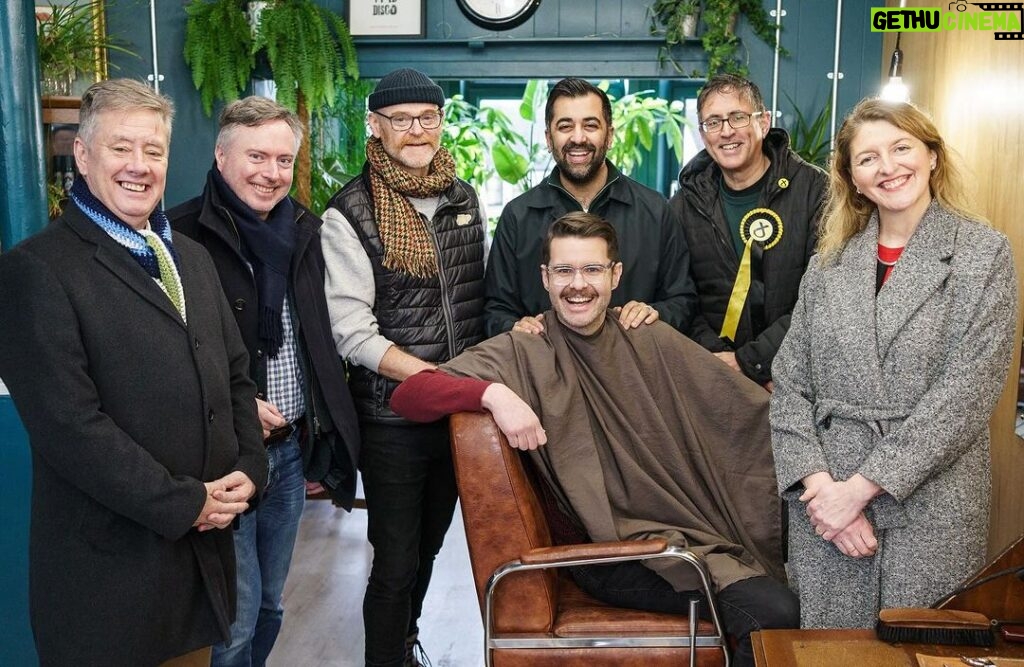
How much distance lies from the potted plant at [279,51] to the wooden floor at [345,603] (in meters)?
1.68

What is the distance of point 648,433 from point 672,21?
274 cm

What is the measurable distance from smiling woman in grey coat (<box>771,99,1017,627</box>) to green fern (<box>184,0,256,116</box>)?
11.0ft

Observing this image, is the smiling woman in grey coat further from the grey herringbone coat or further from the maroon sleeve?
the maroon sleeve

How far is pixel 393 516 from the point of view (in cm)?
271

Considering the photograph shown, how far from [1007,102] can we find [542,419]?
1.68 metres

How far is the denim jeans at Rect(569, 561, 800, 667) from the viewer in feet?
7.25

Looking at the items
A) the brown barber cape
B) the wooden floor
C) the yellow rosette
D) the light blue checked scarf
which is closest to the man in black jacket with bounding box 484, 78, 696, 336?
the yellow rosette

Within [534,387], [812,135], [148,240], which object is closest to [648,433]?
[534,387]

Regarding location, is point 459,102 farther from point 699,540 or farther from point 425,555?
point 699,540

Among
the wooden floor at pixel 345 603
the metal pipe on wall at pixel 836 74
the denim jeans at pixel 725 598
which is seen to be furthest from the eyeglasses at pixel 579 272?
the metal pipe on wall at pixel 836 74

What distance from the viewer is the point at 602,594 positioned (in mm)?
2385

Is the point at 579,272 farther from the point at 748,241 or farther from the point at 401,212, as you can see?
the point at 748,241

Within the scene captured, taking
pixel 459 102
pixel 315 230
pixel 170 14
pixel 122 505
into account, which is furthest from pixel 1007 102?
pixel 170 14

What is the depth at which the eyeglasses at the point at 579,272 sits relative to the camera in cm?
255
